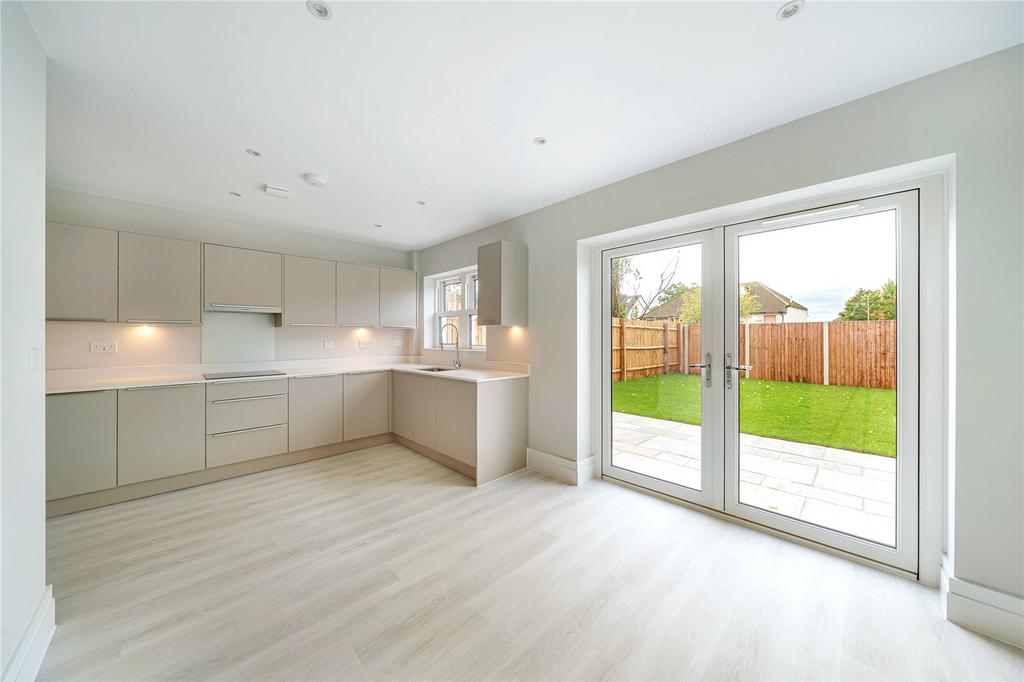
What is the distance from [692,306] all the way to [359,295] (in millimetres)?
3660

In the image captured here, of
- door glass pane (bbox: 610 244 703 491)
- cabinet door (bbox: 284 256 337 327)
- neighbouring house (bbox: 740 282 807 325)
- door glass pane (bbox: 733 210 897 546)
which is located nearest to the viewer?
door glass pane (bbox: 733 210 897 546)

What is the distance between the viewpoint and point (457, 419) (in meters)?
3.50

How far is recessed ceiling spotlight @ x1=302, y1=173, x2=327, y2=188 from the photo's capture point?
2925mm

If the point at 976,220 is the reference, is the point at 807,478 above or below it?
below

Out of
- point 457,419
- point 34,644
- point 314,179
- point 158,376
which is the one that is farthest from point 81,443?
point 457,419

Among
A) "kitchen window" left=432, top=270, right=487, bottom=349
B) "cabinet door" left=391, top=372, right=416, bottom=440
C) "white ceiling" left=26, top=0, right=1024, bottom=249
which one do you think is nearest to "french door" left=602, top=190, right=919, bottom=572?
"white ceiling" left=26, top=0, right=1024, bottom=249

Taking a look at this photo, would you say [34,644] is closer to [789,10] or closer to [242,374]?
[242,374]

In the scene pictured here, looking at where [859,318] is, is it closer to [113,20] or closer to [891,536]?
[891,536]

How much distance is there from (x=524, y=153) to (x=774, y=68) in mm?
1387

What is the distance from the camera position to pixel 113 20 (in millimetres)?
1502

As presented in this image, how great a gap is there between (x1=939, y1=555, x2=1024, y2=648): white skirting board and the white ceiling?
7.69 ft

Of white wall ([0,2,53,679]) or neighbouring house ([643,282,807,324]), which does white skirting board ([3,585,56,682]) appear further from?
neighbouring house ([643,282,807,324])

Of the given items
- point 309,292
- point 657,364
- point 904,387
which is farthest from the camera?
point 309,292

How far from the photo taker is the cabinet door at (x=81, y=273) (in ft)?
9.44
